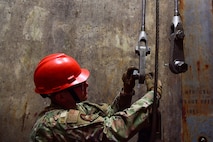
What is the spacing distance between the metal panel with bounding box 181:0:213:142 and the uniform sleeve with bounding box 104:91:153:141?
18.4 inches

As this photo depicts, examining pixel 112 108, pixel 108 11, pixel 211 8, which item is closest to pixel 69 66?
pixel 112 108

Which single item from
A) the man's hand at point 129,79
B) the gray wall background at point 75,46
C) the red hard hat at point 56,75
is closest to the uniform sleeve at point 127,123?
the man's hand at point 129,79

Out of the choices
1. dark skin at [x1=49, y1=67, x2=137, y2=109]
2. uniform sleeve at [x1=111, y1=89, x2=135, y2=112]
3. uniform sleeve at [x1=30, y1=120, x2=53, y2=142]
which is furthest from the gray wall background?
uniform sleeve at [x1=30, y1=120, x2=53, y2=142]

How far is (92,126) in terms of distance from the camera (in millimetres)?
1575

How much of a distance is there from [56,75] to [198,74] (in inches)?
35.1

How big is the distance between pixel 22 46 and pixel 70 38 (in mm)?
386

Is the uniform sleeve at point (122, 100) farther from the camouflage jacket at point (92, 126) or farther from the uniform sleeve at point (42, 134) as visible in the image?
the uniform sleeve at point (42, 134)

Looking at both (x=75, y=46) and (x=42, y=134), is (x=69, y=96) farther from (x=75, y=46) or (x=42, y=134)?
(x=75, y=46)

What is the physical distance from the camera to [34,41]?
241 centimetres

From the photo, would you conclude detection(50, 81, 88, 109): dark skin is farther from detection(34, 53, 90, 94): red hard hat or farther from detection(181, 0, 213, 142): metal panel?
detection(181, 0, 213, 142): metal panel

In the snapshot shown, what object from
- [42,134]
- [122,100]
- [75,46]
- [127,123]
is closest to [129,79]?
[122,100]

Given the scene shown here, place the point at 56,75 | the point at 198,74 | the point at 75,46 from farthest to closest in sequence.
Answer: the point at 75,46, the point at 198,74, the point at 56,75

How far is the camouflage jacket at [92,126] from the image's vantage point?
5.06ft

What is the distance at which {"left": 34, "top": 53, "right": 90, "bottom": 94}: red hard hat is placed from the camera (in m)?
1.74
